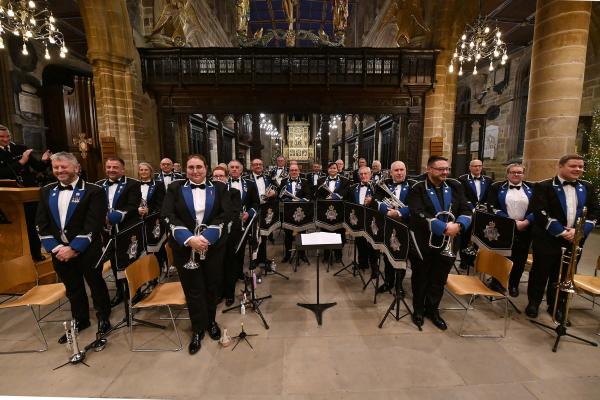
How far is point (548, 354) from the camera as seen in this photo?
2.89 m

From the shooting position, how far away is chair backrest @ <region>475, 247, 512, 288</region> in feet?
10.1

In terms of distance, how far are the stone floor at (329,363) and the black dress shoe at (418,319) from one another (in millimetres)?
86

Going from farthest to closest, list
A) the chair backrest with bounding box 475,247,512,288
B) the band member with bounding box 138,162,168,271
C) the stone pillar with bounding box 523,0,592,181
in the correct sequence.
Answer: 1. the stone pillar with bounding box 523,0,592,181
2. the band member with bounding box 138,162,168,271
3. the chair backrest with bounding box 475,247,512,288

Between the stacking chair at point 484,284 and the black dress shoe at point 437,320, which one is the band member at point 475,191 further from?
the black dress shoe at point 437,320

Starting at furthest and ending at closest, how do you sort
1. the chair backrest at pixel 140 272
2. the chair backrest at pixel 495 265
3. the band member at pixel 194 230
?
the chair backrest at pixel 495 265 → the band member at pixel 194 230 → the chair backrest at pixel 140 272

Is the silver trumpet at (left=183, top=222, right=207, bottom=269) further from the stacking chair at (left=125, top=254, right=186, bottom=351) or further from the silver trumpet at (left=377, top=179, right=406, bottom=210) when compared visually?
the silver trumpet at (left=377, top=179, right=406, bottom=210)

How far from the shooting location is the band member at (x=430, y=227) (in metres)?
3.24

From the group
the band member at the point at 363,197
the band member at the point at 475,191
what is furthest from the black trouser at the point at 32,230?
the band member at the point at 475,191

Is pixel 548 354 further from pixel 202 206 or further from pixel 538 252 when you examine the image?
pixel 202 206

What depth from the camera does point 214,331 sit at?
3.19m

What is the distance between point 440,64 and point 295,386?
1110 centimetres

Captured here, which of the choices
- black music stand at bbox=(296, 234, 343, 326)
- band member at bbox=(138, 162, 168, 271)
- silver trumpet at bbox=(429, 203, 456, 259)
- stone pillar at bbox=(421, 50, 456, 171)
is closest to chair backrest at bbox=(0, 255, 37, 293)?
band member at bbox=(138, 162, 168, 271)

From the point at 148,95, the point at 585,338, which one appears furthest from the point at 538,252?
the point at 148,95

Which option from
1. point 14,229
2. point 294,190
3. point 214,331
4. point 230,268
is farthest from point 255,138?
point 214,331
